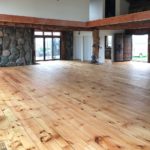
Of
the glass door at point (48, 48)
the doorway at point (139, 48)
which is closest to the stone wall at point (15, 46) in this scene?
the glass door at point (48, 48)

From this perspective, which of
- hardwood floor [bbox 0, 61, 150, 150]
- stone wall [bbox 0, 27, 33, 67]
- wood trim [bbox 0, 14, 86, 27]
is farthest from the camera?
stone wall [bbox 0, 27, 33, 67]

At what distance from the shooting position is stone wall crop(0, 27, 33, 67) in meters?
11.5

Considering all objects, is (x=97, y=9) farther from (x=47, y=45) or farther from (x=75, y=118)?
(x=75, y=118)

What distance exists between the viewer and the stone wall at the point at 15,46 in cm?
1149

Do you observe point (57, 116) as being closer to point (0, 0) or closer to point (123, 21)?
point (123, 21)

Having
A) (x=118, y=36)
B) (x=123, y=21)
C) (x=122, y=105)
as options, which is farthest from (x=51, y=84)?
(x=118, y=36)

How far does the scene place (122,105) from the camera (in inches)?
167

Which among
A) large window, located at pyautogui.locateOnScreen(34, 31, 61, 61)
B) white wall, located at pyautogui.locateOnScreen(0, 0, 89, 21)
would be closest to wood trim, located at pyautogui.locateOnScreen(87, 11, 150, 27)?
white wall, located at pyautogui.locateOnScreen(0, 0, 89, 21)

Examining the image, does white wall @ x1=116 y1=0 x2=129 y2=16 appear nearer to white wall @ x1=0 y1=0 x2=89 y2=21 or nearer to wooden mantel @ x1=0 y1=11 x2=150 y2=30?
white wall @ x1=0 y1=0 x2=89 y2=21

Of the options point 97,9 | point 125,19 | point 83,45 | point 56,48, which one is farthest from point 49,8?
point 56,48

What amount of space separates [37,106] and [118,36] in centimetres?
1084

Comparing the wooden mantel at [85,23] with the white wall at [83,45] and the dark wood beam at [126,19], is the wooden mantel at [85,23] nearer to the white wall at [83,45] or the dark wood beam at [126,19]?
the dark wood beam at [126,19]

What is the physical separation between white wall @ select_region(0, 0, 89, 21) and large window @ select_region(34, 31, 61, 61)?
4.89m

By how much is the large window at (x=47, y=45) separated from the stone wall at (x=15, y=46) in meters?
2.56
